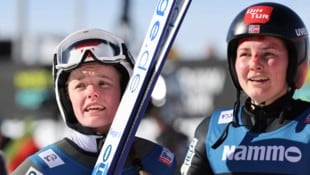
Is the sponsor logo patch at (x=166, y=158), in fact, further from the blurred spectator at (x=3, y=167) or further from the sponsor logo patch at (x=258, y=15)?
the blurred spectator at (x=3, y=167)

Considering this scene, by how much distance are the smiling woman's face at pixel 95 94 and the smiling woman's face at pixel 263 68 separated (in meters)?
0.59

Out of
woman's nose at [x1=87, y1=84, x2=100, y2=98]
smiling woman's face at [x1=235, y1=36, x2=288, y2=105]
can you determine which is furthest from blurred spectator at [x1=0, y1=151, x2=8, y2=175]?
smiling woman's face at [x1=235, y1=36, x2=288, y2=105]

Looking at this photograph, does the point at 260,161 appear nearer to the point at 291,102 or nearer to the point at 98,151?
the point at 291,102

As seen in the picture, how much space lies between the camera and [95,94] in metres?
4.77

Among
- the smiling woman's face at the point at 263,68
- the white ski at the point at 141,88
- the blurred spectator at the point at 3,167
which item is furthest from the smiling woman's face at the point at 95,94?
the blurred spectator at the point at 3,167

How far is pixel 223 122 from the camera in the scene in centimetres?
509

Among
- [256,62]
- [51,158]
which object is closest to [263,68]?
[256,62]

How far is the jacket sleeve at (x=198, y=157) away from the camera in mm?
5008

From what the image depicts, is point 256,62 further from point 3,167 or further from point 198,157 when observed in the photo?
point 3,167

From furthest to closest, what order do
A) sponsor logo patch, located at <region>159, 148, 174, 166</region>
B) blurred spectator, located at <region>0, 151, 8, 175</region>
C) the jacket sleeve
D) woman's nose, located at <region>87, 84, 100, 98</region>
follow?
1. blurred spectator, located at <region>0, 151, 8, 175</region>
2. the jacket sleeve
3. sponsor logo patch, located at <region>159, 148, 174, 166</region>
4. woman's nose, located at <region>87, 84, 100, 98</region>

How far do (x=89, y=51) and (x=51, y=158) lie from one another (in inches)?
20.0

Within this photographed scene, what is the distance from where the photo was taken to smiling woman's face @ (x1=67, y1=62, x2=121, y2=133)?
4.78 metres

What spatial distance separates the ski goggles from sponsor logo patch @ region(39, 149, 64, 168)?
0.39 m

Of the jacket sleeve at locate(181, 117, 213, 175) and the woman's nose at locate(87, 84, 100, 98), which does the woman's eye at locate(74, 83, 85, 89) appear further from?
the jacket sleeve at locate(181, 117, 213, 175)
